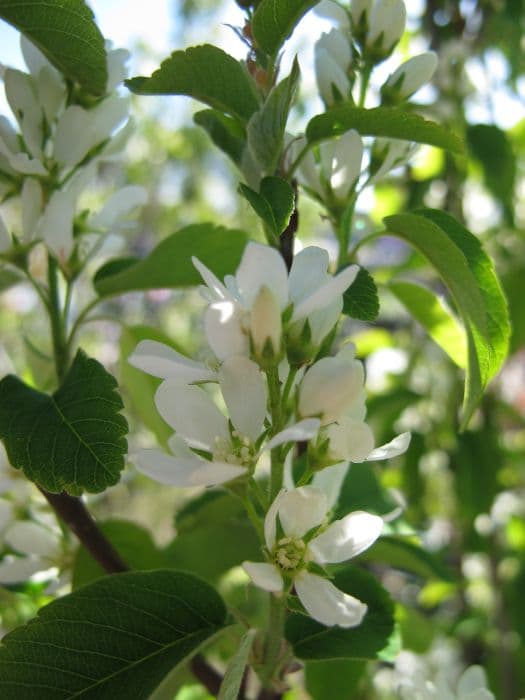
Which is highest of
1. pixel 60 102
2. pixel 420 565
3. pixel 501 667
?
pixel 60 102

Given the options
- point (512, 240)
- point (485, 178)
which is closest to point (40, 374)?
point (485, 178)

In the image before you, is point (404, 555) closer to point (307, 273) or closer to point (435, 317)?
point (435, 317)

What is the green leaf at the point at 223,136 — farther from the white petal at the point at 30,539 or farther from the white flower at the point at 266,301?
the white petal at the point at 30,539

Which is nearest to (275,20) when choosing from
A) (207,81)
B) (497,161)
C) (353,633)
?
(207,81)

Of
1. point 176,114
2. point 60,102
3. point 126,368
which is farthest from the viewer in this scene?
point 176,114

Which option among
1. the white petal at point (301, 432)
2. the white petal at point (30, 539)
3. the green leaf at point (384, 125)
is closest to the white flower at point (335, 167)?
the green leaf at point (384, 125)

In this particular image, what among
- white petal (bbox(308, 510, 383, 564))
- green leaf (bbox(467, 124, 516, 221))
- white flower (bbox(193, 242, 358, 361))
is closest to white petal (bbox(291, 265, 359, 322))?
white flower (bbox(193, 242, 358, 361))

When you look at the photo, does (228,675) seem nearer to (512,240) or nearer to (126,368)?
(126,368)
